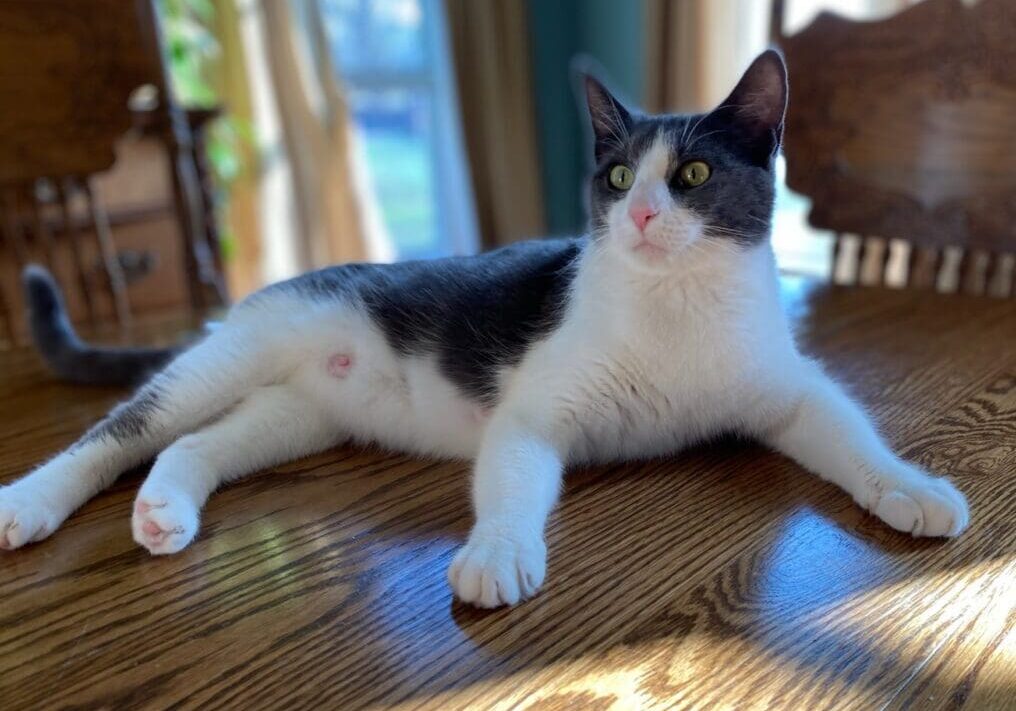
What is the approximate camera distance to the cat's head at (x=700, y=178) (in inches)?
36.3

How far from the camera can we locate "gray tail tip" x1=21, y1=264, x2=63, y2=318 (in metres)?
1.36

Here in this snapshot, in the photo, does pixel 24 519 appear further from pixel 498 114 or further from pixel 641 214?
pixel 498 114

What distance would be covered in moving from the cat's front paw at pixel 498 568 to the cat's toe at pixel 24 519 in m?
0.46

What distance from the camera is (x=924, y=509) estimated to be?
29.2 inches

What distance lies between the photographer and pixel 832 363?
4.19 feet

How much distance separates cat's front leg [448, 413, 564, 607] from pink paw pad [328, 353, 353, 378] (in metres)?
0.30

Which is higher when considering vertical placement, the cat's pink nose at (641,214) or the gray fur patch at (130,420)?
the cat's pink nose at (641,214)

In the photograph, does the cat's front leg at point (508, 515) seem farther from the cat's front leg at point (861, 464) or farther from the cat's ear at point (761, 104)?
the cat's ear at point (761, 104)

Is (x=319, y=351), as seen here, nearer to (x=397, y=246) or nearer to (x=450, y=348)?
(x=450, y=348)

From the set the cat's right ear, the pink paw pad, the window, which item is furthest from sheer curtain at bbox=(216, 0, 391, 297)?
the cat's right ear

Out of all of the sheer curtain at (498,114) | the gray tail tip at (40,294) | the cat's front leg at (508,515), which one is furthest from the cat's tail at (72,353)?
the sheer curtain at (498,114)

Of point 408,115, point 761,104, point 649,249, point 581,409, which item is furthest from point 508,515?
point 408,115

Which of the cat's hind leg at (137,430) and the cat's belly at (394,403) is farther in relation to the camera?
the cat's belly at (394,403)

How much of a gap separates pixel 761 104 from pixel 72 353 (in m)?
1.19
